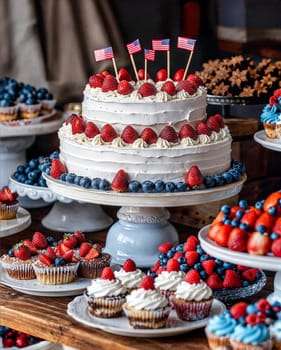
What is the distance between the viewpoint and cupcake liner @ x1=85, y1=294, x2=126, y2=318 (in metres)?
2.43

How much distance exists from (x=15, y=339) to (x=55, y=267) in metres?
0.56

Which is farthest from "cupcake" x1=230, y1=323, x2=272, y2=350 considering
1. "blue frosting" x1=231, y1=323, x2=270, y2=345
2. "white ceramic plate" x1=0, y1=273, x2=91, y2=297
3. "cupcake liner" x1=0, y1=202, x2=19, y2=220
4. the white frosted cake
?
"cupcake liner" x1=0, y1=202, x2=19, y2=220

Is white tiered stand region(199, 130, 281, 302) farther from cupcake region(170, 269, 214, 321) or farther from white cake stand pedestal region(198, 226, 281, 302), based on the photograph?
cupcake region(170, 269, 214, 321)

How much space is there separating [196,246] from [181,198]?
15cm

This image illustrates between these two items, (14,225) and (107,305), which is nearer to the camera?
(107,305)

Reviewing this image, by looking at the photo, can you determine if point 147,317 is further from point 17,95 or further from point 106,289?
point 17,95

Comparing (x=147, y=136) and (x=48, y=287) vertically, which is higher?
(x=147, y=136)

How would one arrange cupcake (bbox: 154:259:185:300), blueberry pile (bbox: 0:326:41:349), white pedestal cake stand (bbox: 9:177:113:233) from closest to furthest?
cupcake (bbox: 154:259:185:300) < blueberry pile (bbox: 0:326:41:349) < white pedestal cake stand (bbox: 9:177:113:233)

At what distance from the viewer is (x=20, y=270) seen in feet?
9.21

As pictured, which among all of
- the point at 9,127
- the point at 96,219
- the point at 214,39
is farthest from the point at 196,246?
the point at 214,39

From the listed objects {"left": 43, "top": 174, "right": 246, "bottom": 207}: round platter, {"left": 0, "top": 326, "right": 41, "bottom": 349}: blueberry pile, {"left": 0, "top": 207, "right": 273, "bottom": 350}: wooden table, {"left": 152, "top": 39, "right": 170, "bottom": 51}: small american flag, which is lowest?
{"left": 0, "top": 326, "right": 41, "bottom": 349}: blueberry pile

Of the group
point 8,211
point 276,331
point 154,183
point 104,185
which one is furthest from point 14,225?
point 276,331

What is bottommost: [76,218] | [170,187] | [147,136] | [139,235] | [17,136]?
[76,218]

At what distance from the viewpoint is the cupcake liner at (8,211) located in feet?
10.7
